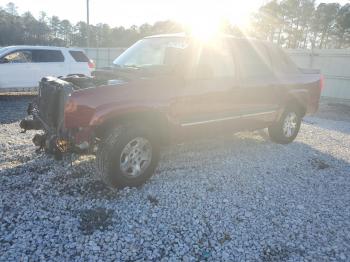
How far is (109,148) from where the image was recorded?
369 cm

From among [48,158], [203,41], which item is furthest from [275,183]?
[48,158]

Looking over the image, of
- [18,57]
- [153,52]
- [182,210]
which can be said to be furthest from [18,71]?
[182,210]

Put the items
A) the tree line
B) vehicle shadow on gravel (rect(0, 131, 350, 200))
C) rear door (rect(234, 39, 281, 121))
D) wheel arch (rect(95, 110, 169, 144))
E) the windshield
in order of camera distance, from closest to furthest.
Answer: wheel arch (rect(95, 110, 169, 144)), vehicle shadow on gravel (rect(0, 131, 350, 200)), the windshield, rear door (rect(234, 39, 281, 121)), the tree line

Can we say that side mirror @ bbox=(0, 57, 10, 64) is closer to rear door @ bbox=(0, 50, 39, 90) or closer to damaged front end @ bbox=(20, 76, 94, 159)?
rear door @ bbox=(0, 50, 39, 90)

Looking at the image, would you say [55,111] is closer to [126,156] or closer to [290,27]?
[126,156]

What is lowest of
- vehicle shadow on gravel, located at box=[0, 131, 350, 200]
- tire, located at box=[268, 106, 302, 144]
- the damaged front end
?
vehicle shadow on gravel, located at box=[0, 131, 350, 200]

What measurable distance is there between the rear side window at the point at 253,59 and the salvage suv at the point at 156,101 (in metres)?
0.02

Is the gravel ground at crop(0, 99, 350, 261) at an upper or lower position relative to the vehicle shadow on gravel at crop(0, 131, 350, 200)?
lower

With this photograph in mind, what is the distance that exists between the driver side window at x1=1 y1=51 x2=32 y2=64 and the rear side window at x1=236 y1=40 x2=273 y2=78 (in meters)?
8.09

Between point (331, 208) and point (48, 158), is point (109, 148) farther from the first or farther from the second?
point (331, 208)

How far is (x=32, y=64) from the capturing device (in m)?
10.9

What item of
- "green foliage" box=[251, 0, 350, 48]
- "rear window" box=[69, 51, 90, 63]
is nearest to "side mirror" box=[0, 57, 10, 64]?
"rear window" box=[69, 51, 90, 63]

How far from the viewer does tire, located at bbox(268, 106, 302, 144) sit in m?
6.17

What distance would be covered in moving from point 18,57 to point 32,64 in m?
0.46
